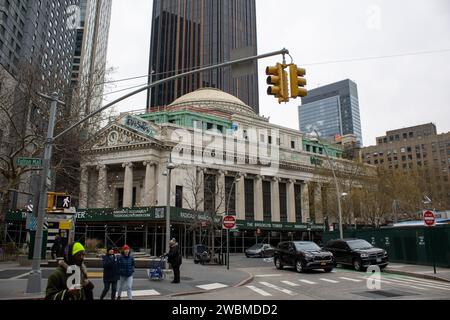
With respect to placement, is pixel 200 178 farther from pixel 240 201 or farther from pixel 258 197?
pixel 258 197

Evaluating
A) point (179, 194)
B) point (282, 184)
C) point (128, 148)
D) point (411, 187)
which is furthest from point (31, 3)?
point (411, 187)

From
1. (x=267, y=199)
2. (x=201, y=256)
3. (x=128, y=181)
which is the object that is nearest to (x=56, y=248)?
(x=201, y=256)

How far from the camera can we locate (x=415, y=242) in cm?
2375

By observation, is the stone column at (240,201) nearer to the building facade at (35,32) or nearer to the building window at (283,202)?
the building window at (283,202)

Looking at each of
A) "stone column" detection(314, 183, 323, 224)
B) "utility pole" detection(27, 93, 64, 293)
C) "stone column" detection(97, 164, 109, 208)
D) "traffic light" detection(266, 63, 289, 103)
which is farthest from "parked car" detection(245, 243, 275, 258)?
"traffic light" detection(266, 63, 289, 103)

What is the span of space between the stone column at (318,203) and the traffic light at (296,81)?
48698mm

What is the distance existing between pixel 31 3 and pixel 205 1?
7076 cm

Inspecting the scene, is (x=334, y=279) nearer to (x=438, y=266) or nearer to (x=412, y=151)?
(x=438, y=266)

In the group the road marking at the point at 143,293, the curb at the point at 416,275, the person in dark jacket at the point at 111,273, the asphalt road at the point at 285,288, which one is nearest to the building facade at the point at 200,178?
the curb at the point at 416,275

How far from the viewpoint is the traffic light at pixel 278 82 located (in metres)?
11.2

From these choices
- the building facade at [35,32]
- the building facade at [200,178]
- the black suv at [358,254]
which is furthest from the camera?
the building facade at [35,32]

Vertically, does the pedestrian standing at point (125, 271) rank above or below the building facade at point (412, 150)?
below

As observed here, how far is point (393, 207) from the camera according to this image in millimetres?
57594

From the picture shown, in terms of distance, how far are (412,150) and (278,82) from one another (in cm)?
12531
